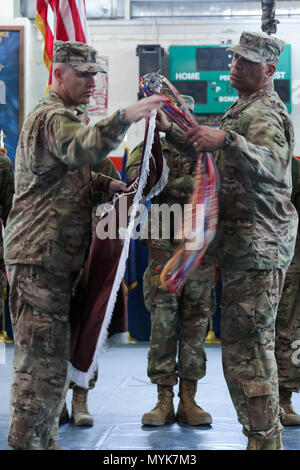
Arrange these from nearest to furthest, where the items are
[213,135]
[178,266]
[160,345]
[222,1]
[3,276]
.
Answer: [213,135] < [178,266] < [160,345] < [3,276] < [222,1]

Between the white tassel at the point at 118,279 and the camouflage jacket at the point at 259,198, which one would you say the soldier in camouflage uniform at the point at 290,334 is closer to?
the camouflage jacket at the point at 259,198

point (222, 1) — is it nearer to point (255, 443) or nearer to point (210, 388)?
point (210, 388)

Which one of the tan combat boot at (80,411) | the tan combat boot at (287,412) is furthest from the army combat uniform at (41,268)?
the tan combat boot at (287,412)

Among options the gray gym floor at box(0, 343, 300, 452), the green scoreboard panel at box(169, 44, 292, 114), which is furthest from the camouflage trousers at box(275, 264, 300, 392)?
the green scoreboard panel at box(169, 44, 292, 114)

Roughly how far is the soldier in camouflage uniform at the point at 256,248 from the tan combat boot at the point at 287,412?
0.90 meters

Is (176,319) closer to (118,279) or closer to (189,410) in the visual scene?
(189,410)

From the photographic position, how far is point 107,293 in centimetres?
211

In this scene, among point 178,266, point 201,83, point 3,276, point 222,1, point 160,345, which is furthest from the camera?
point 222,1

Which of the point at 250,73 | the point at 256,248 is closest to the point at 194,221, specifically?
the point at 256,248

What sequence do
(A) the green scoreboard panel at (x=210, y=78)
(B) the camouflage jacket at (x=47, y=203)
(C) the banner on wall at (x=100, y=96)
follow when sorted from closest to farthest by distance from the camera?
(B) the camouflage jacket at (x=47, y=203)
(A) the green scoreboard panel at (x=210, y=78)
(C) the banner on wall at (x=100, y=96)

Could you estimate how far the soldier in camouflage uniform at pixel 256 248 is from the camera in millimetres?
2104

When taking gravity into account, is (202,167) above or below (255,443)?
above

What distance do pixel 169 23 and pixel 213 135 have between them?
6.67 metres

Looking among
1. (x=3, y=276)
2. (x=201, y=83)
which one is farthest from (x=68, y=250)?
(x=201, y=83)
